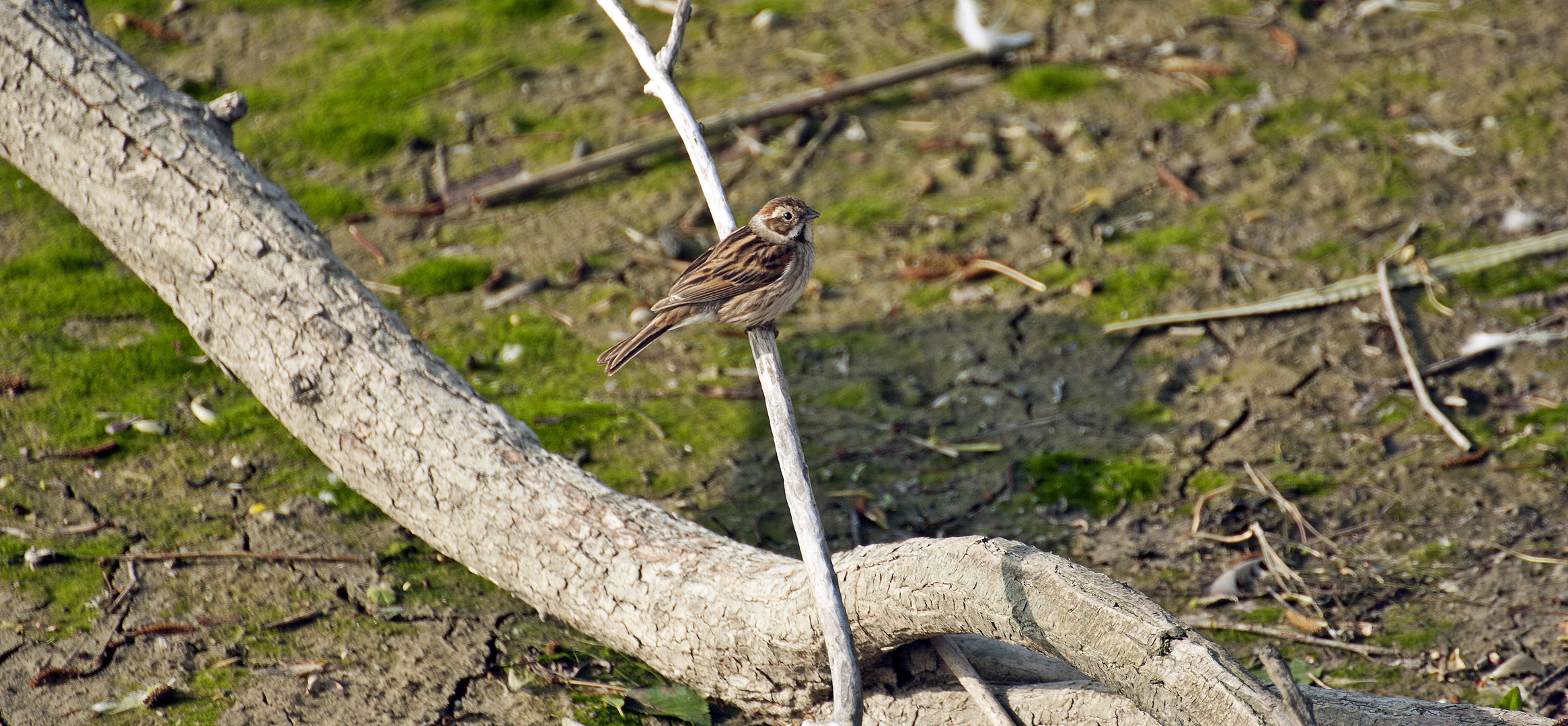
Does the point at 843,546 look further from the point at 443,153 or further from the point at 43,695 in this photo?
the point at 443,153

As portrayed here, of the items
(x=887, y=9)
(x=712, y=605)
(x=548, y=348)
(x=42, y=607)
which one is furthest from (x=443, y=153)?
(x=712, y=605)

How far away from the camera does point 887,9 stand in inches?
381

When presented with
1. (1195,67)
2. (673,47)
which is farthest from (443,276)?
(1195,67)

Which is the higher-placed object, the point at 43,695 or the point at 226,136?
the point at 226,136

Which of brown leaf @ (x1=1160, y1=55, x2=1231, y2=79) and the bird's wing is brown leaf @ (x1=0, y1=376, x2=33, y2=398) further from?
brown leaf @ (x1=1160, y1=55, x2=1231, y2=79)

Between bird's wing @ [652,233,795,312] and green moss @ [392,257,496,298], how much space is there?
274 centimetres

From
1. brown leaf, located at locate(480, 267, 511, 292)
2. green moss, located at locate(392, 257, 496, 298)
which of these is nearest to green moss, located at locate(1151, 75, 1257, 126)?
brown leaf, located at locate(480, 267, 511, 292)

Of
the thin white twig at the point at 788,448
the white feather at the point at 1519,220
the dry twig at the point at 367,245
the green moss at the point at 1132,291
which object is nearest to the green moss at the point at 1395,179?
the white feather at the point at 1519,220

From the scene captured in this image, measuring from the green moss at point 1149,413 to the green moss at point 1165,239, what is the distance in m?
1.42

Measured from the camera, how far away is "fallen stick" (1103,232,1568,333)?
6.29 metres

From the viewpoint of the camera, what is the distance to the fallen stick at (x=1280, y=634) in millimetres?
4289

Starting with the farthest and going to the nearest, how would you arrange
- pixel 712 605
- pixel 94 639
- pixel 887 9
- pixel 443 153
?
1. pixel 887 9
2. pixel 443 153
3. pixel 94 639
4. pixel 712 605

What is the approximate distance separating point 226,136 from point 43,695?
2540mm

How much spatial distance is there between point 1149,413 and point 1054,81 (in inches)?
146
